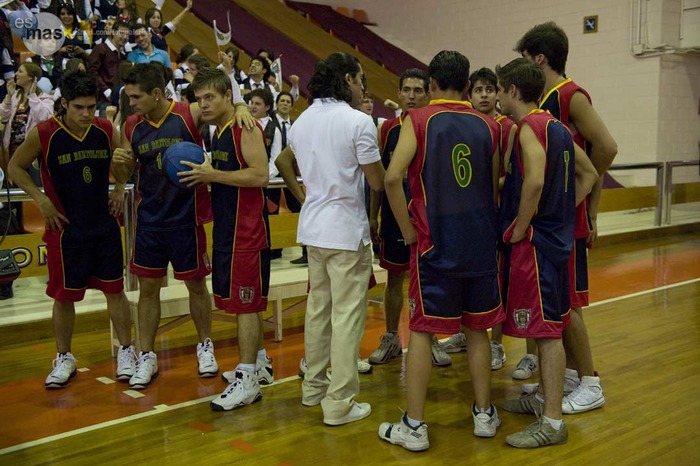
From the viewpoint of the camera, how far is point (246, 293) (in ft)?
12.7

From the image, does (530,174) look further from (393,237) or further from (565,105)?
(393,237)

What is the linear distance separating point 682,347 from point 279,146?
4072 mm

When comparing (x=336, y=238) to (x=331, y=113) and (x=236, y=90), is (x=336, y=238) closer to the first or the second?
(x=331, y=113)

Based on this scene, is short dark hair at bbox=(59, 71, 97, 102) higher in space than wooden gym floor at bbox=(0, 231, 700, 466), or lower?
higher

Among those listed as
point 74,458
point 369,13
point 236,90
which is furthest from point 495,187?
point 369,13

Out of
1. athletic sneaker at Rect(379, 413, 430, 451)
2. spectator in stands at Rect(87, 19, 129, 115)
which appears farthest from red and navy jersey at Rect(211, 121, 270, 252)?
spectator in stands at Rect(87, 19, 129, 115)

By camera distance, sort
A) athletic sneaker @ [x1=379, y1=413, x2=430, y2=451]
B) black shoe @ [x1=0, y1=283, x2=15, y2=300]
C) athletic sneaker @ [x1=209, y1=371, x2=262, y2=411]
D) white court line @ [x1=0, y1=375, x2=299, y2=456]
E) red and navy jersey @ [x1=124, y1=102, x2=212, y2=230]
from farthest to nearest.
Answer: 1. black shoe @ [x1=0, y1=283, x2=15, y2=300]
2. red and navy jersey @ [x1=124, y1=102, x2=212, y2=230]
3. athletic sneaker @ [x1=209, y1=371, x2=262, y2=411]
4. white court line @ [x1=0, y1=375, x2=299, y2=456]
5. athletic sneaker @ [x1=379, y1=413, x2=430, y2=451]

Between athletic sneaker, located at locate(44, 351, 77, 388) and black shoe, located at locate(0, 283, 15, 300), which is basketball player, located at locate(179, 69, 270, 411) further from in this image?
black shoe, located at locate(0, 283, 15, 300)

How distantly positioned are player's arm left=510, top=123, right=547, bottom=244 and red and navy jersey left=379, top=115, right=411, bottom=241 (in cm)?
98

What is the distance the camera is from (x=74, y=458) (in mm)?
3227

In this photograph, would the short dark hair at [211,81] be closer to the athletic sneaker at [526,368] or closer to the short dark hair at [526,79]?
the short dark hair at [526,79]

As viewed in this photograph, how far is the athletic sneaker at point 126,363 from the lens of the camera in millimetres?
4297

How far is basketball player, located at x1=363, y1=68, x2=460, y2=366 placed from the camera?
429 cm

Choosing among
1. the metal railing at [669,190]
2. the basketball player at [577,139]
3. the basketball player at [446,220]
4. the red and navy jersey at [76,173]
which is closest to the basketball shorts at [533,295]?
the basketball player at [446,220]
